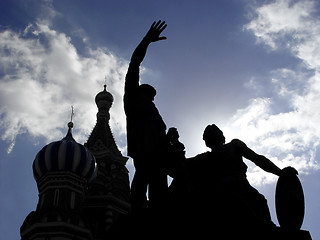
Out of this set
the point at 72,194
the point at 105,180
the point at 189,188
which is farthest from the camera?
the point at 105,180

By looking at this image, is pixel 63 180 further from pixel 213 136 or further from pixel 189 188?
pixel 189 188

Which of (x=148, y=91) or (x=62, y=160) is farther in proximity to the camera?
(x=62, y=160)

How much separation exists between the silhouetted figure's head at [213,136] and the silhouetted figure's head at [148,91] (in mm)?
787

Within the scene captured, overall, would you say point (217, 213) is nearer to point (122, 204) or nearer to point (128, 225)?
point (128, 225)

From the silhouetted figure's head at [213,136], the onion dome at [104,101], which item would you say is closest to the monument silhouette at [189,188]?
the silhouetted figure's head at [213,136]

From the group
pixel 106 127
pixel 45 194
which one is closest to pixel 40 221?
pixel 45 194

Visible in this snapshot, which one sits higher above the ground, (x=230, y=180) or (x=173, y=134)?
(x=173, y=134)

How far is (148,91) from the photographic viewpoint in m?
5.34

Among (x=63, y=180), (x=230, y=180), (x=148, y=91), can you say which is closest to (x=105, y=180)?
(x=63, y=180)

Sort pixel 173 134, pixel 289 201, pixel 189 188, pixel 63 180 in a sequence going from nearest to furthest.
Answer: pixel 289 201
pixel 189 188
pixel 173 134
pixel 63 180

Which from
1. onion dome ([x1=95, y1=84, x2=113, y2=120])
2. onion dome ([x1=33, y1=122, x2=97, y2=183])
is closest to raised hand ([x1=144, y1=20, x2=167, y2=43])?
onion dome ([x1=33, y1=122, x2=97, y2=183])

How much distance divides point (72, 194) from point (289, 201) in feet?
104

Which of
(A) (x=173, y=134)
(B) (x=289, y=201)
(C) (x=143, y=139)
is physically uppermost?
(A) (x=173, y=134)

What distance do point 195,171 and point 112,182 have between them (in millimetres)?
38154
